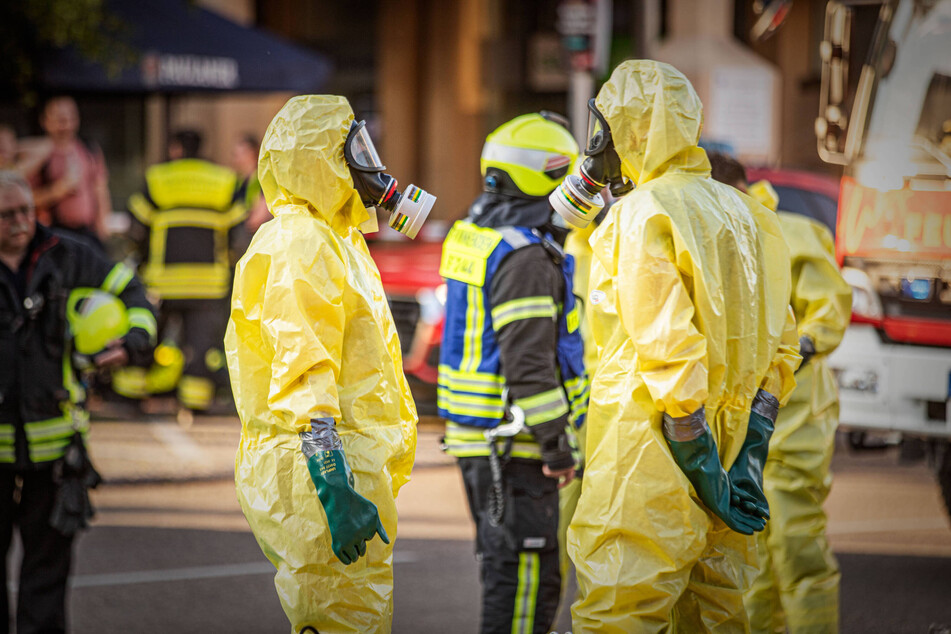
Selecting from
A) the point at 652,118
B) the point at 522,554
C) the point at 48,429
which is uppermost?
the point at 652,118

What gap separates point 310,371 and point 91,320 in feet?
5.90

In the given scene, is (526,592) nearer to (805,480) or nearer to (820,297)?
(805,480)

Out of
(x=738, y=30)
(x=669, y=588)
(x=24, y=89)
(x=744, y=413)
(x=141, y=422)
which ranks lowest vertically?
(x=141, y=422)

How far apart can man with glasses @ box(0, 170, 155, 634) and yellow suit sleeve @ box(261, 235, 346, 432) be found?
5.20 ft

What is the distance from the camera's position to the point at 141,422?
9492 mm

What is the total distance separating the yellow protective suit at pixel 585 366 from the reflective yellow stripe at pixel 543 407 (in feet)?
1.13

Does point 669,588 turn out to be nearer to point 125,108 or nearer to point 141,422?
point 141,422

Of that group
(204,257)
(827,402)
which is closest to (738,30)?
(204,257)

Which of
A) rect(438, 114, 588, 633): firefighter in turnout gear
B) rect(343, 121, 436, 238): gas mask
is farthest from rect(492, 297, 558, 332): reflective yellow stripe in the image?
rect(343, 121, 436, 238): gas mask

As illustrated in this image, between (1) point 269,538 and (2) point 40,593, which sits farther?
(2) point 40,593

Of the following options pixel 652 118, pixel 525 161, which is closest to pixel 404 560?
pixel 525 161

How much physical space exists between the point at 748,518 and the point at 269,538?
1.38 m

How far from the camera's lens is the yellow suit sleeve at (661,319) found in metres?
3.23

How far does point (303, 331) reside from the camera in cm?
317
